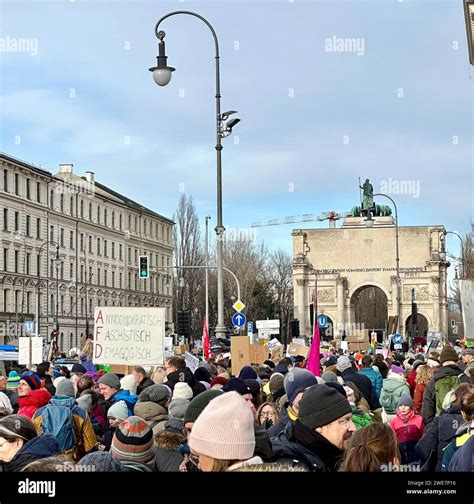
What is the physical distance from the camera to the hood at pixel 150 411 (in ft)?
28.8

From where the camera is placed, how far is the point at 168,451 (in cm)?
697

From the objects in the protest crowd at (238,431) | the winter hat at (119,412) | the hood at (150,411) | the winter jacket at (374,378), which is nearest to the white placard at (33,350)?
the winter jacket at (374,378)

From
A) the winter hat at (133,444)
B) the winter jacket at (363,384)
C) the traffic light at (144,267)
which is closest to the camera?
the winter hat at (133,444)

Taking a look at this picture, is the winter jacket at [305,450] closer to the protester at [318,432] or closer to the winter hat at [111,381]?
the protester at [318,432]

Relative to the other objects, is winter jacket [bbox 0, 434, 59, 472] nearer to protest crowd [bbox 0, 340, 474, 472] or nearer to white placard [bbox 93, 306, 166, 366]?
protest crowd [bbox 0, 340, 474, 472]

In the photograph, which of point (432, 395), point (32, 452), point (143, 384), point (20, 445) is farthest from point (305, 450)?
point (143, 384)

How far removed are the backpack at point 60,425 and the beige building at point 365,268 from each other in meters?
86.7

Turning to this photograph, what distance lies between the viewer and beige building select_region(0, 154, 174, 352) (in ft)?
279

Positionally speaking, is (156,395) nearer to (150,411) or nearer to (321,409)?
(150,411)

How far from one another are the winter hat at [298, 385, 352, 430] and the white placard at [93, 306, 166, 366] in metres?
7.73

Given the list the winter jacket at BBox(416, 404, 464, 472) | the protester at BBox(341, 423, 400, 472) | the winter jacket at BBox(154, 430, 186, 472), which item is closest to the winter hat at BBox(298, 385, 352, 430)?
the protester at BBox(341, 423, 400, 472)

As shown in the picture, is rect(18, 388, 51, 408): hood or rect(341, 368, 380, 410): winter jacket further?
rect(341, 368, 380, 410): winter jacket
